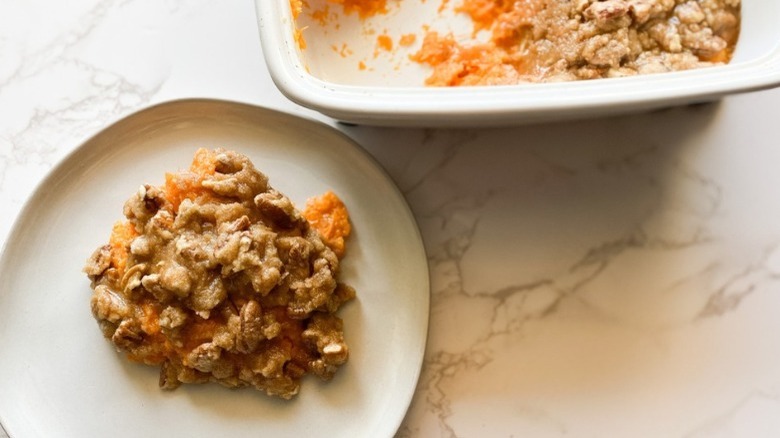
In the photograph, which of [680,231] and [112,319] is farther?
[680,231]

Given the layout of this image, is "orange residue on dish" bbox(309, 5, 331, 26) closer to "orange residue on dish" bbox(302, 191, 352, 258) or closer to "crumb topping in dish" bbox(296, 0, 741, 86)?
"crumb topping in dish" bbox(296, 0, 741, 86)

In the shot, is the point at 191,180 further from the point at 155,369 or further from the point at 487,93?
the point at 487,93

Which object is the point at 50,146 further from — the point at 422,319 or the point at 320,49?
the point at 422,319

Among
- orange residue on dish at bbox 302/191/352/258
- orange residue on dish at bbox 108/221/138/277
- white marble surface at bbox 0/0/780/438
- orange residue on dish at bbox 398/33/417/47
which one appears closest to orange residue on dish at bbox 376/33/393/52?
orange residue on dish at bbox 398/33/417/47

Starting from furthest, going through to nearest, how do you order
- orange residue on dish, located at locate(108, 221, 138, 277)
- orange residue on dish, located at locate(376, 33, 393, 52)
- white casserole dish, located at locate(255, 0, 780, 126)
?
orange residue on dish, located at locate(376, 33, 393, 52) → orange residue on dish, located at locate(108, 221, 138, 277) → white casserole dish, located at locate(255, 0, 780, 126)

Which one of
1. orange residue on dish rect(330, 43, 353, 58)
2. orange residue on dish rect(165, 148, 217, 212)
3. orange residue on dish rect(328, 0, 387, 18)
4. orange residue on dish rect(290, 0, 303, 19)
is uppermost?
orange residue on dish rect(290, 0, 303, 19)

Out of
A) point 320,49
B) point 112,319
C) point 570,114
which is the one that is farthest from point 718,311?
point 112,319
